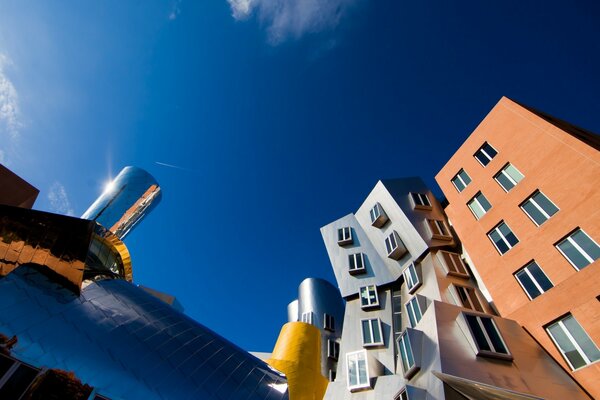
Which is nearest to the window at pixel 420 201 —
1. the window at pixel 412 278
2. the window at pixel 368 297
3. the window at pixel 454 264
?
the window at pixel 454 264

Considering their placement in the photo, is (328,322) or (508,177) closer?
(508,177)

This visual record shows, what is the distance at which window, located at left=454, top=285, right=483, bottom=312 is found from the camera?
1611cm

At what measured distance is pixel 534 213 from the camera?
15.0 meters

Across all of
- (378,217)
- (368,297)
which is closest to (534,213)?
(378,217)

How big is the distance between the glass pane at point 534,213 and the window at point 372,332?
38.1 feet

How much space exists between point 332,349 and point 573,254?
2417 centimetres

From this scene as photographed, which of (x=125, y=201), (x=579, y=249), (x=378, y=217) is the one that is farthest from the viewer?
(x=125, y=201)

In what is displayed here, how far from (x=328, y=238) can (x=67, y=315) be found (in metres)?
20.6

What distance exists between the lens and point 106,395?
12.5 m

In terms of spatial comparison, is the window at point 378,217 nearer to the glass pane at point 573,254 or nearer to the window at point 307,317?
the glass pane at point 573,254

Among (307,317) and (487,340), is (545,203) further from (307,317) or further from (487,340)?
(307,317)

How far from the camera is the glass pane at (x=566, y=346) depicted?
37.4 ft

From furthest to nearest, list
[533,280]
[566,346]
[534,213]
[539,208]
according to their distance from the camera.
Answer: [534,213] → [539,208] → [533,280] → [566,346]

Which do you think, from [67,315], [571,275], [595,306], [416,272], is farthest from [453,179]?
[67,315]
